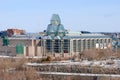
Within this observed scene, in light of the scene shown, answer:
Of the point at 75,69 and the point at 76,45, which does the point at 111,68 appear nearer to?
the point at 75,69

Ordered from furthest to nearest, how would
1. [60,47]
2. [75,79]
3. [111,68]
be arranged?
1. [60,47]
2. [111,68]
3. [75,79]

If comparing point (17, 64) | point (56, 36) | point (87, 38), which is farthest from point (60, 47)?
point (17, 64)

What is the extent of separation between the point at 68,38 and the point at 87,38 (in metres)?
3.14

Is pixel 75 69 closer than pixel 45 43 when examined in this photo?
Yes

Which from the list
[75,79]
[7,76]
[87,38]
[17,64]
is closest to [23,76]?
[7,76]

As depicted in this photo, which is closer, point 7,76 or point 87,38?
point 7,76

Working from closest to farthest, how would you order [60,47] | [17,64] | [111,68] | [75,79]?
[75,79] < [111,68] < [17,64] < [60,47]

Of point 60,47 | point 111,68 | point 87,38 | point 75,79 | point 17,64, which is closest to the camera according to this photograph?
point 75,79

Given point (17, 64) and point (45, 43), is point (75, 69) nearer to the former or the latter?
point (17, 64)

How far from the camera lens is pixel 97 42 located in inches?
1479

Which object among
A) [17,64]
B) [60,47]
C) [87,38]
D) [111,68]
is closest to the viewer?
[111,68]

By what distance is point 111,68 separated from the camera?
14.5 meters

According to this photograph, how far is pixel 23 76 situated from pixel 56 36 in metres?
20.1

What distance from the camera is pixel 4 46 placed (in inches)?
1348
